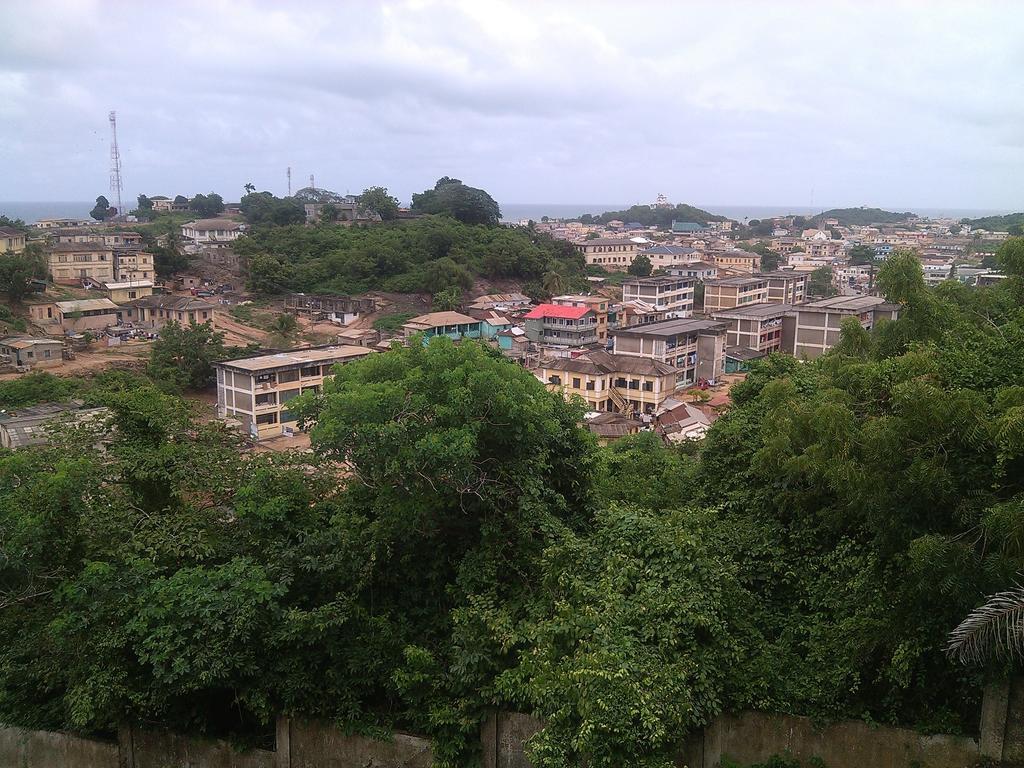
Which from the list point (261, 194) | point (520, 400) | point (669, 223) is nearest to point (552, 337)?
point (520, 400)

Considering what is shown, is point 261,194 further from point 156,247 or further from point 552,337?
point 552,337

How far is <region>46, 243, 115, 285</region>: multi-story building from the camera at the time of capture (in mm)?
43188

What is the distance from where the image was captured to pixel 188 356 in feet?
100.0

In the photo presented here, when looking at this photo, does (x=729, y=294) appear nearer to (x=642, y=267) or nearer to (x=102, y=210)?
(x=642, y=267)

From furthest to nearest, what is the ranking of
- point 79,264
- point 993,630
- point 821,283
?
point 821,283, point 79,264, point 993,630

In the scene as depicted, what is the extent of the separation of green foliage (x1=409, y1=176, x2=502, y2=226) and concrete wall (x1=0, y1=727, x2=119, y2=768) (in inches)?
2235

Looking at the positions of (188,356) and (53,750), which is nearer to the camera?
(53,750)

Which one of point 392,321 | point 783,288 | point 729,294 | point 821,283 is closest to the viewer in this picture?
point 392,321

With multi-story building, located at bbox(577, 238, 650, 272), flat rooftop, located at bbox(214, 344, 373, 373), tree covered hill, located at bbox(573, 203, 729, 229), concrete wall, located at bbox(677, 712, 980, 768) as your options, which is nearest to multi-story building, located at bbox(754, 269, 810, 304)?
multi-story building, located at bbox(577, 238, 650, 272)

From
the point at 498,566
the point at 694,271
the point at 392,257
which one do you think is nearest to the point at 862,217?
the point at 694,271

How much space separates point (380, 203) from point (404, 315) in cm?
2323

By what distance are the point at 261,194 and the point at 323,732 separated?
75811 millimetres

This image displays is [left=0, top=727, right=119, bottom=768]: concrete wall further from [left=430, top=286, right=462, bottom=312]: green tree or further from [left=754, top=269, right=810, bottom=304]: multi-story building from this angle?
[left=754, top=269, right=810, bottom=304]: multi-story building

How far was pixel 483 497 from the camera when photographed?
7875mm
